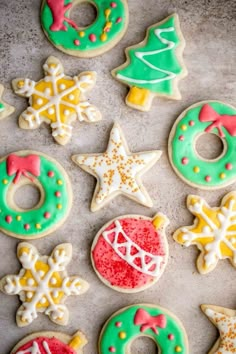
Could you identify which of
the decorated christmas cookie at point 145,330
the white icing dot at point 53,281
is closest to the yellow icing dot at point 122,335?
the decorated christmas cookie at point 145,330

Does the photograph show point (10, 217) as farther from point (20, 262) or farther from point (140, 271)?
point (140, 271)

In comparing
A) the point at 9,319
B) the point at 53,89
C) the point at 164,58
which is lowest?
the point at 9,319

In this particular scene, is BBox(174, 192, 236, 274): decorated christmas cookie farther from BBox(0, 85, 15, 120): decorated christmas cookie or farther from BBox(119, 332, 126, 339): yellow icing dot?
BBox(0, 85, 15, 120): decorated christmas cookie

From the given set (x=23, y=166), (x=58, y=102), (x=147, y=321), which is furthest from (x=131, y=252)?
(x=58, y=102)

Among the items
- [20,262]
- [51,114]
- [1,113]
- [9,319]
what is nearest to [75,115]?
[51,114]

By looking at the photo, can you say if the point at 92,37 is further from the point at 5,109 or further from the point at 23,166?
the point at 23,166
